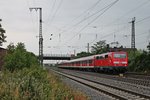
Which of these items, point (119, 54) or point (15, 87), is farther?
point (119, 54)

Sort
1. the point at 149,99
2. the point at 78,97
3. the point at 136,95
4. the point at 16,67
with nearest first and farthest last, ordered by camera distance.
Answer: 1. the point at 78,97
2. the point at 149,99
3. the point at 136,95
4. the point at 16,67

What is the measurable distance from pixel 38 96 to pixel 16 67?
2381 centimetres

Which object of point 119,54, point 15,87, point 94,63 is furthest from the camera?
point 94,63

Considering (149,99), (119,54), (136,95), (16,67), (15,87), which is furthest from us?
(119,54)

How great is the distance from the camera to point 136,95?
849 inches

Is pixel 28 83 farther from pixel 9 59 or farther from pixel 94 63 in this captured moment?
pixel 94 63

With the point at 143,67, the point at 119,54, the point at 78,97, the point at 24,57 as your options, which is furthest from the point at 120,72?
the point at 78,97

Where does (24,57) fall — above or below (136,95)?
above

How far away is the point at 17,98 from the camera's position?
11.3 meters

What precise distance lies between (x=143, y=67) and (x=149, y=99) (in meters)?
40.7

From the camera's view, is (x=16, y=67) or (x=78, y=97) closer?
(x=78, y=97)

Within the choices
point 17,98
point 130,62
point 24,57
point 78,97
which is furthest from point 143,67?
point 17,98

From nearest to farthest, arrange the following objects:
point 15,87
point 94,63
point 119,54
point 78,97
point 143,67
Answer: point 15,87
point 78,97
point 119,54
point 143,67
point 94,63

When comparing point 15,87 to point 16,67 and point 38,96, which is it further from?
point 16,67
